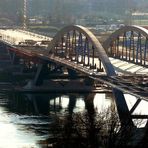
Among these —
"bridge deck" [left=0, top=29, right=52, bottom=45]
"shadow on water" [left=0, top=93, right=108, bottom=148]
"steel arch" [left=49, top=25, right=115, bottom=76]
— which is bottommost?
"shadow on water" [left=0, top=93, right=108, bottom=148]

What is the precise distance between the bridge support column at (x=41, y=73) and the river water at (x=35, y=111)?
355 centimetres

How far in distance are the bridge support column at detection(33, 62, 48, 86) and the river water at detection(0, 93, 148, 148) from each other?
355 cm

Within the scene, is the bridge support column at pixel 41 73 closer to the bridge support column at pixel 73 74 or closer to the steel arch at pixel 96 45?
the steel arch at pixel 96 45

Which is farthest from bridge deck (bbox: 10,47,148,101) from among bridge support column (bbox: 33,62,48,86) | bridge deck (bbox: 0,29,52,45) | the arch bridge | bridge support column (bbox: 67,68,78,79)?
bridge deck (bbox: 0,29,52,45)

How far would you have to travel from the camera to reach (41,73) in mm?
61688

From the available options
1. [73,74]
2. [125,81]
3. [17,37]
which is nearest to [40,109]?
[125,81]

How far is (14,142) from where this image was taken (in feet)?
128

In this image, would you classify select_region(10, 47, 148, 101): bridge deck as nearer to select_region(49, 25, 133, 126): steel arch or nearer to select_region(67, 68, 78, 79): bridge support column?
select_region(49, 25, 133, 126): steel arch

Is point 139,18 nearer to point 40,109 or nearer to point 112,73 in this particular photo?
point 40,109

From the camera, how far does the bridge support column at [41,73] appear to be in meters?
60.8

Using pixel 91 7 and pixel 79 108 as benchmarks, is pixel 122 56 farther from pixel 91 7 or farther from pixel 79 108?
pixel 91 7

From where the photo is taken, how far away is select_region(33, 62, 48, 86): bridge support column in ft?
199

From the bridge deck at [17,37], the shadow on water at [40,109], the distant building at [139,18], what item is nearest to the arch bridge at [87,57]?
the bridge deck at [17,37]

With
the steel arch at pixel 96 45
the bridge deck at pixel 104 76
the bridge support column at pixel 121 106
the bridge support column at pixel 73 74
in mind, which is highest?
the steel arch at pixel 96 45
